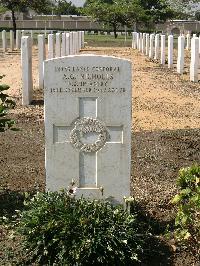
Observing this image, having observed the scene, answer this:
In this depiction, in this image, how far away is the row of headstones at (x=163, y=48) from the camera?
15.5m

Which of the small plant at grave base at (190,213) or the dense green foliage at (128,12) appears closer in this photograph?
the small plant at grave base at (190,213)

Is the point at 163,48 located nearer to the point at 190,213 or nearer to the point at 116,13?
the point at 190,213

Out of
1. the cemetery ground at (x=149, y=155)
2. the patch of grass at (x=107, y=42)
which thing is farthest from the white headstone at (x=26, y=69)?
the patch of grass at (x=107, y=42)

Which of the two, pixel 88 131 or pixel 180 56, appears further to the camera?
pixel 180 56

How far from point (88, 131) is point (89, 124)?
58 mm

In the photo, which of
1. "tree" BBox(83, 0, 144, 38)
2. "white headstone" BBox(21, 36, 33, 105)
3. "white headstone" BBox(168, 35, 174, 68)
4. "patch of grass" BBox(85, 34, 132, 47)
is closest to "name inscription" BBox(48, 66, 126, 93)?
"white headstone" BBox(21, 36, 33, 105)

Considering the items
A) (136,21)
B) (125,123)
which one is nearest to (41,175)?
(125,123)

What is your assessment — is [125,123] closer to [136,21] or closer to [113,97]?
[113,97]

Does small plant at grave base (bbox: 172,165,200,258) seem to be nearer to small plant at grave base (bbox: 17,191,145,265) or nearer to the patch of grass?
small plant at grave base (bbox: 17,191,145,265)

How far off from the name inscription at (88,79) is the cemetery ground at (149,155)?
4.09 feet

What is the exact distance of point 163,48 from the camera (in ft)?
70.2

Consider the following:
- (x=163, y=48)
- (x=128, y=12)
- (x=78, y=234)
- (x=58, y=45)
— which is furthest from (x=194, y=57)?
(x=128, y=12)

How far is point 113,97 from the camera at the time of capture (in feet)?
15.4

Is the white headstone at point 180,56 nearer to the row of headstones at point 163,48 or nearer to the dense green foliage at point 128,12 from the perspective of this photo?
the row of headstones at point 163,48
